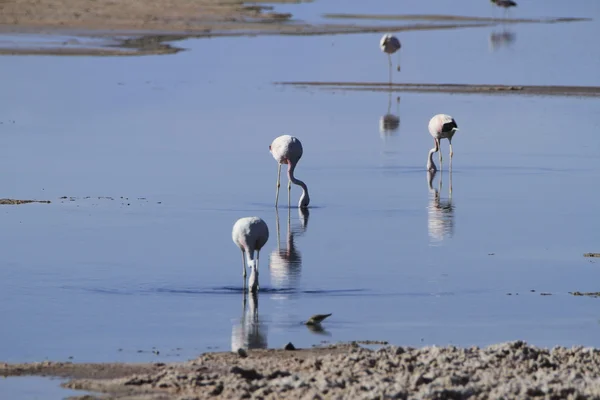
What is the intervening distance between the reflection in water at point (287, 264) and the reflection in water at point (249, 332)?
1090 millimetres

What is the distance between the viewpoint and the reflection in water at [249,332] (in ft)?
31.6

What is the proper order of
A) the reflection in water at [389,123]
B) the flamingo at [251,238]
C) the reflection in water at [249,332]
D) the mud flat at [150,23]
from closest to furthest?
the reflection in water at [249,332] < the flamingo at [251,238] < the reflection in water at [389,123] < the mud flat at [150,23]

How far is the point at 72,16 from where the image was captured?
46.8 m

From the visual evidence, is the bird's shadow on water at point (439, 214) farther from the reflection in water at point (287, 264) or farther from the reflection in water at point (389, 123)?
the reflection in water at point (389, 123)

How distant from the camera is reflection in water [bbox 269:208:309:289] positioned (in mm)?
11820

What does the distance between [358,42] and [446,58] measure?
21.7 ft

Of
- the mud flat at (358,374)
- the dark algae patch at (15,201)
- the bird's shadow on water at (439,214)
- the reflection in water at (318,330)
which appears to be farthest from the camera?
the dark algae patch at (15,201)

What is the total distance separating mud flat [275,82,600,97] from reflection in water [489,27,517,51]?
12.0 m

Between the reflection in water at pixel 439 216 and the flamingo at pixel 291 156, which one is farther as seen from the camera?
the flamingo at pixel 291 156

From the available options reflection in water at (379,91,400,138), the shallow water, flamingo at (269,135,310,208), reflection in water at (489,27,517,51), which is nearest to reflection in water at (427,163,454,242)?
flamingo at (269,135,310,208)

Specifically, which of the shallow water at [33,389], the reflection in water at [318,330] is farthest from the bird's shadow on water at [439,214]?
the shallow water at [33,389]

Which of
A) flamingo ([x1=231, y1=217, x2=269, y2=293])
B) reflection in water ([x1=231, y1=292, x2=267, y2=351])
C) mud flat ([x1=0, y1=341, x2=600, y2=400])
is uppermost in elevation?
flamingo ([x1=231, y1=217, x2=269, y2=293])

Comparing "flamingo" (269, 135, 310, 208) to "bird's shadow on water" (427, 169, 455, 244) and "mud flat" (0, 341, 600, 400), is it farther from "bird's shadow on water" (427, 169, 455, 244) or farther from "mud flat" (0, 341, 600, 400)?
"mud flat" (0, 341, 600, 400)

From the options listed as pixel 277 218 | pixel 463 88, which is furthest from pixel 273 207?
pixel 463 88
